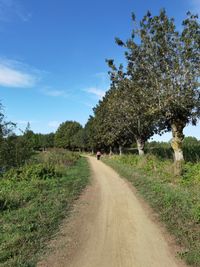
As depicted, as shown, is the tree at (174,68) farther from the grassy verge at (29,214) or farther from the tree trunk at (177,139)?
the grassy verge at (29,214)

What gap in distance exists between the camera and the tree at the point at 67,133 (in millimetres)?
107062

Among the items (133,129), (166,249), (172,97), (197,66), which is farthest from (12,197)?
(133,129)


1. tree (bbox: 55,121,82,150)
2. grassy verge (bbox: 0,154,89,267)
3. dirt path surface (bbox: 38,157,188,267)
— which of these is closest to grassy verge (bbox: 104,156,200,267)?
dirt path surface (bbox: 38,157,188,267)

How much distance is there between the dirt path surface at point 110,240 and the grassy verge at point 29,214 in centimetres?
40

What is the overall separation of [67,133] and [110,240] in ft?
336

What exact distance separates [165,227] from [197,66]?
13319 millimetres

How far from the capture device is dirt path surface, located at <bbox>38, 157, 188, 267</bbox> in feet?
18.8

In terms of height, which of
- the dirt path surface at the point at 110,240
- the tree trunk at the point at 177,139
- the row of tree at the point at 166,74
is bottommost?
the dirt path surface at the point at 110,240

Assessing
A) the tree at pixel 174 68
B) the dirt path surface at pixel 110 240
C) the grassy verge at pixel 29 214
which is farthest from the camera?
the tree at pixel 174 68

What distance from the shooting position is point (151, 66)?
763 inches

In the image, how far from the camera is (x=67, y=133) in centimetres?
10856

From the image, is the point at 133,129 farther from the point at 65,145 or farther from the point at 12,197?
the point at 65,145

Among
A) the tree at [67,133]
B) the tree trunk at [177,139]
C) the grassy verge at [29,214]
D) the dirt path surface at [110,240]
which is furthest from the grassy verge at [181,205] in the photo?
the tree at [67,133]

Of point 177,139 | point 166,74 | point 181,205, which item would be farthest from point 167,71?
point 181,205
